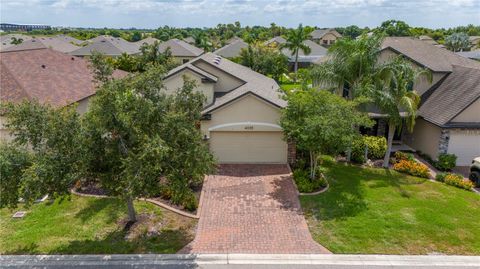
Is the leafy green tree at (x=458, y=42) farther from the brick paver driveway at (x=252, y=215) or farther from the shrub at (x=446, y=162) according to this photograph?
the brick paver driveway at (x=252, y=215)

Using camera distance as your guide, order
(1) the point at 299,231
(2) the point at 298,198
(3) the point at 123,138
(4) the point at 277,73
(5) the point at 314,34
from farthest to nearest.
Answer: (5) the point at 314,34 → (4) the point at 277,73 → (2) the point at 298,198 → (1) the point at 299,231 → (3) the point at 123,138

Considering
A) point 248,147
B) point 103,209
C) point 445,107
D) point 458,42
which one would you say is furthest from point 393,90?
point 458,42

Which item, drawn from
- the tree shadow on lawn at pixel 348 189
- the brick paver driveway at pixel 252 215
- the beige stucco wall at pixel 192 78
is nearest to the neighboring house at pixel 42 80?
the beige stucco wall at pixel 192 78

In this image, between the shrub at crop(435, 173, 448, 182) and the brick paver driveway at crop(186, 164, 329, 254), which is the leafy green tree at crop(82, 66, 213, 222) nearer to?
the brick paver driveway at crop(186, 164, 329, 254)

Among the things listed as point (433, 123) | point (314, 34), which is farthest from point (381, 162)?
point (314, 34)

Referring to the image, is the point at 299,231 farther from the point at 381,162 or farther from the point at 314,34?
the point at 314,34

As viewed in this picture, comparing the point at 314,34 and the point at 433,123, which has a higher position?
the point at 314,34
